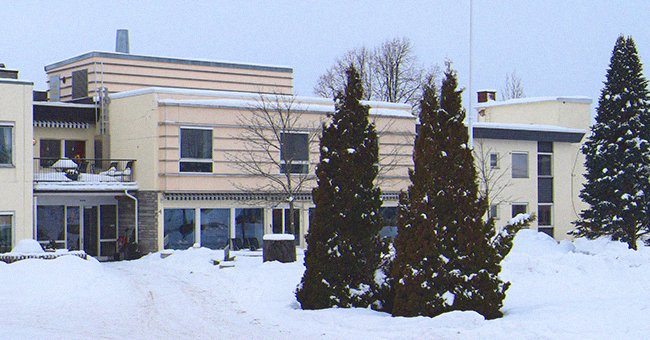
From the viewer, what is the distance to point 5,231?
103ft

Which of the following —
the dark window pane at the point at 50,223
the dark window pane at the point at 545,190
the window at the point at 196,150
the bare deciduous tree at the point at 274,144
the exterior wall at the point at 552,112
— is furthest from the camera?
the exterior wall at the point at 552,112

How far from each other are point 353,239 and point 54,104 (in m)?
19.1

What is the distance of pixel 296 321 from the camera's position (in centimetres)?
1805

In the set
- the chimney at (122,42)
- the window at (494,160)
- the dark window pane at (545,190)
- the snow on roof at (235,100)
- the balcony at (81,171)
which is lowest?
the dark window pane at (545,190)

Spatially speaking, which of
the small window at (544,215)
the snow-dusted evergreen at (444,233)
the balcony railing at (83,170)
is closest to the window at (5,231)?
the balcony railing at (83,170)

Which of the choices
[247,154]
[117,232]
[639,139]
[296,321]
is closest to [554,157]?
[639,139]

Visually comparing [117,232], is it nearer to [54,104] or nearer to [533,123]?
[54,104]

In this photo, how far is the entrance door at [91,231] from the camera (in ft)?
116

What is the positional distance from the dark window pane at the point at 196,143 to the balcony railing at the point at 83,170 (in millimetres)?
2243

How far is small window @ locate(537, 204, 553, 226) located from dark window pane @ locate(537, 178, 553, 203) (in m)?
0.28

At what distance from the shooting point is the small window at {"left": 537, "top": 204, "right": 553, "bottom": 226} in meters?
44.0

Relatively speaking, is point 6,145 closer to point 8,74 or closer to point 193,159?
point 8,74

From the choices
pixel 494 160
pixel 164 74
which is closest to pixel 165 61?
pixel 164 74

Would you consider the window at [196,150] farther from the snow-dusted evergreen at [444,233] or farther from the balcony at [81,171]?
the snow-dusted evergreen at [444,233]
